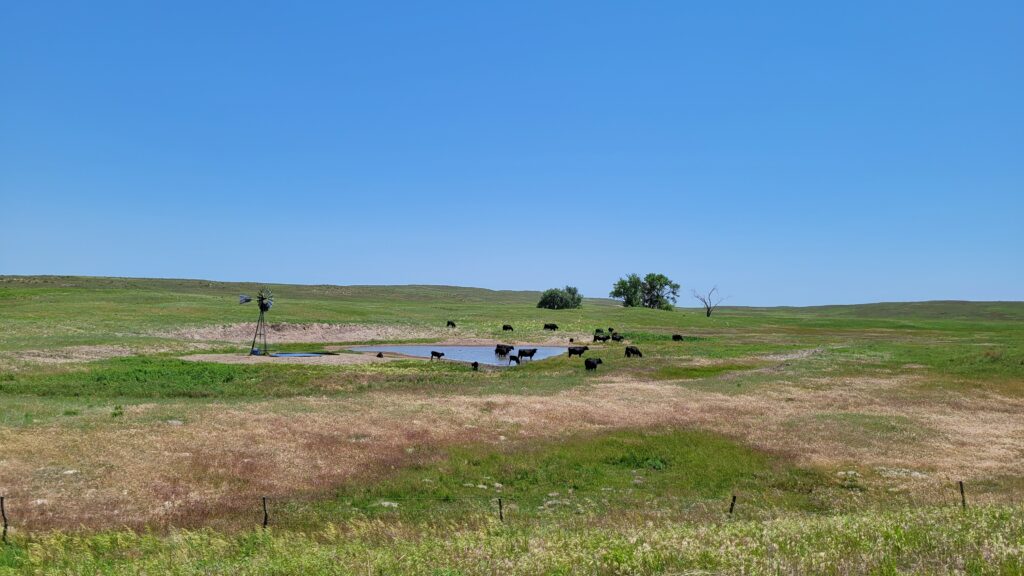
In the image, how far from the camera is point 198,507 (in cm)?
1612

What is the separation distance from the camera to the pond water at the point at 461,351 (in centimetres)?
6109

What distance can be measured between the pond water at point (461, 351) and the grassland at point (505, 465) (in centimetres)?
903

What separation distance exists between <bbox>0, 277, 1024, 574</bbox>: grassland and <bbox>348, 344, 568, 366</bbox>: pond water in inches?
355

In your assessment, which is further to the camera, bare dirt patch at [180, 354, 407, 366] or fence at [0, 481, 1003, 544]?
bare dirt patch at [180, 354, 407, 366]

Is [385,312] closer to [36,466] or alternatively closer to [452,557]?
[36,466]

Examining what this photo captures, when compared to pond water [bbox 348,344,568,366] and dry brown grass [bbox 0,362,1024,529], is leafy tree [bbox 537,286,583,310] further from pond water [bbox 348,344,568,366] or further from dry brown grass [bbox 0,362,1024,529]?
dry brown grass [bbox 0,362,1024,529]

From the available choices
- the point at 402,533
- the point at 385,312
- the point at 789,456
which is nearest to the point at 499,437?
the point at 789,456

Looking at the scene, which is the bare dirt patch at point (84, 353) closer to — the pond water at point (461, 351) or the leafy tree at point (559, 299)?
the pond water at point (461, 351)

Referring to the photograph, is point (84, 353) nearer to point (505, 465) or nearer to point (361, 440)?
point (361, 440)

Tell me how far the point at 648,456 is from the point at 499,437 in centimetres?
606

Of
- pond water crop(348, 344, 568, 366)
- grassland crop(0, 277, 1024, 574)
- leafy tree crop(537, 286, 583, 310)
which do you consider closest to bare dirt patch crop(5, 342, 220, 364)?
grassland crop(0, 277, 1024, 574)

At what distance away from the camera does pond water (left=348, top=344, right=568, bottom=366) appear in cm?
6109

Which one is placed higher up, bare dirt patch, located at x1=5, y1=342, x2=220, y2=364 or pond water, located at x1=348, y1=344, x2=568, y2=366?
bare dirt patch, located at x1=5, y1=342, x2=220, y2=364

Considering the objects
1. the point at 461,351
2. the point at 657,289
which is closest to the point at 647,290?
the point at 657,289
